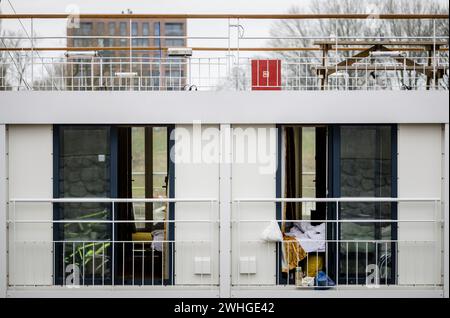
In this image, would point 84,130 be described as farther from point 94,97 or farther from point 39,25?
point 39,25

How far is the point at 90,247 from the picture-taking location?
18.5 feet

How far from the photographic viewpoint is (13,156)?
561 centimetres

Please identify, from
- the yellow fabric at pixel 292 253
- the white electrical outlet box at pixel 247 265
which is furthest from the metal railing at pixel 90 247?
the yellow fabric at pixel 292 253

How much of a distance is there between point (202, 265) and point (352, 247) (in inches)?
59.6

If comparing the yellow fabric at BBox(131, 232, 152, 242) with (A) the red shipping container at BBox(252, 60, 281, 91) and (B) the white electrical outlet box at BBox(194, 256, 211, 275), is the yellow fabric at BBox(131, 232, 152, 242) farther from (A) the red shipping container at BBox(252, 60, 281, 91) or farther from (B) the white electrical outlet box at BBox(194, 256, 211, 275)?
(A) the red shipping container at BBox(252, 60, 281, 91)

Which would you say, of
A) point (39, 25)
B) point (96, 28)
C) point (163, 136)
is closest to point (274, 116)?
point (163, 136)

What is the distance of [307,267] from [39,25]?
785cm

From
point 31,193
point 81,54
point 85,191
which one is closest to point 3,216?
point 31,193

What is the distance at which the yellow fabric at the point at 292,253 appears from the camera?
563 centimetres

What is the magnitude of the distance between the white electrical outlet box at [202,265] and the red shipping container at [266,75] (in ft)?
5.92

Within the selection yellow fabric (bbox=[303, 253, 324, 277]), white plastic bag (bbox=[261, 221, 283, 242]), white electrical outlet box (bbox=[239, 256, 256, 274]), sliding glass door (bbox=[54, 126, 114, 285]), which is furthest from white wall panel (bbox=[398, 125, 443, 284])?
sliding glass door (bbox=[54, 126, 114, 285])

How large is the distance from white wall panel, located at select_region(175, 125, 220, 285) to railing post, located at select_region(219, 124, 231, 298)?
8 centimetres

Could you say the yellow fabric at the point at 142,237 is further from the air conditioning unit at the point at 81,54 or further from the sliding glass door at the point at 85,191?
the air conditioning unit at the point at 81,54
